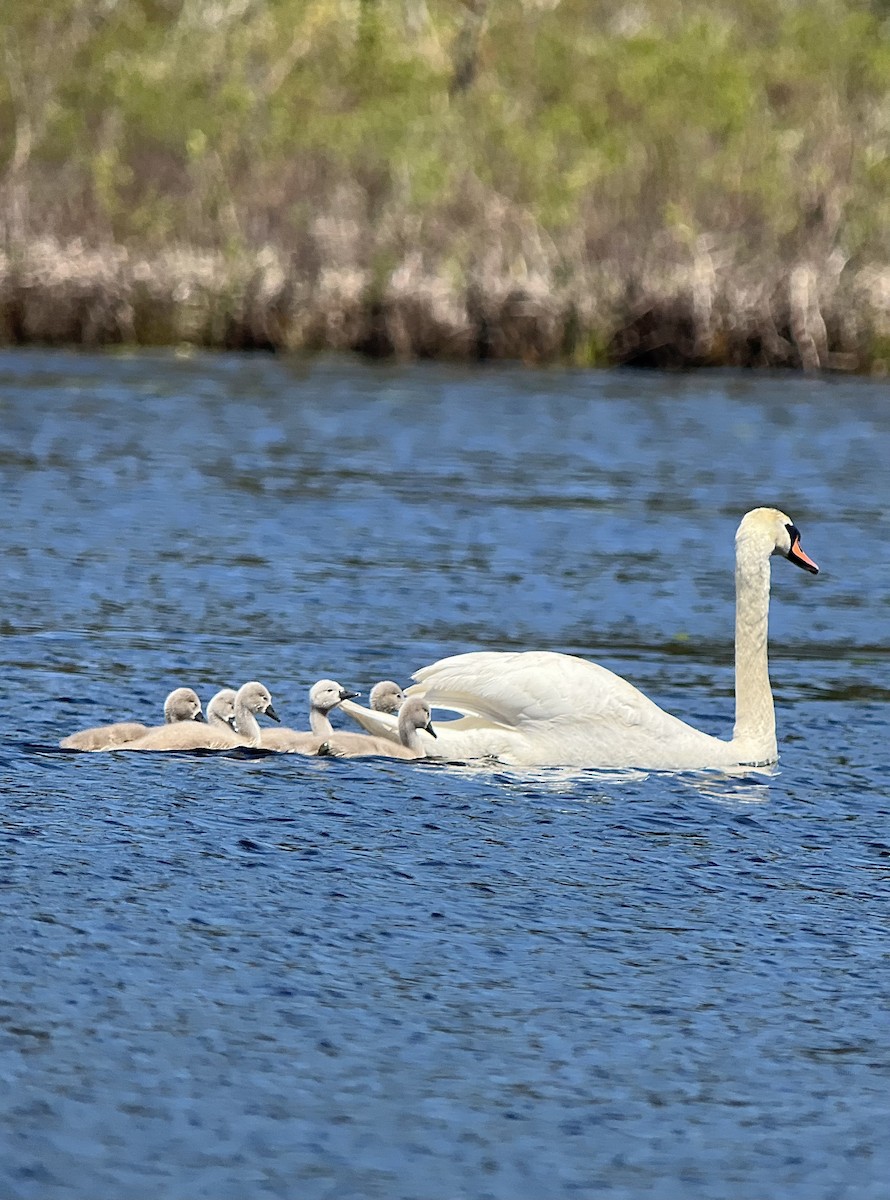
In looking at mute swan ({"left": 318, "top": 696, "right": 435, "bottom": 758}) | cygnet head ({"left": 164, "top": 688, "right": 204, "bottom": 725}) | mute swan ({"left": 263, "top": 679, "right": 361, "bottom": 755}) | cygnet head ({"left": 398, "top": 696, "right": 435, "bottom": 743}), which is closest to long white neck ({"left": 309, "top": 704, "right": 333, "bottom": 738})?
mute swan ({"left": 263, "top": 679, "right": 361, "bottom": 755})

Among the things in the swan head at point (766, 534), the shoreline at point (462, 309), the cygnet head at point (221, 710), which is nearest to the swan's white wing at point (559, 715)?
the cygnet head at point (221, 710)

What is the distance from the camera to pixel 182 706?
34.9ft

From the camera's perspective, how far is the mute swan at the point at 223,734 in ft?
33.6

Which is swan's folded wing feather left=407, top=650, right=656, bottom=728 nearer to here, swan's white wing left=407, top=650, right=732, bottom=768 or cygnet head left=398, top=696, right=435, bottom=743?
swan's white wing left=407, top=650, right=732, bottom=768

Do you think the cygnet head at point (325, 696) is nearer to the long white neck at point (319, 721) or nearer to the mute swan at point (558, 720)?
the long white neck at point (319, 721)

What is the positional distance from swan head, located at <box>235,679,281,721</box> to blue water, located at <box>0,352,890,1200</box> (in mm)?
386

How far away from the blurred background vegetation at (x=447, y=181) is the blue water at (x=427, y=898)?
665 inches

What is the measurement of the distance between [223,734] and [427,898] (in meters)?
2.38

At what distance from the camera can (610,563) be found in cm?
1717

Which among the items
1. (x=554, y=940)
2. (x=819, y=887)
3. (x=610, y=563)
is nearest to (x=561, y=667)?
(x=819, y=887)

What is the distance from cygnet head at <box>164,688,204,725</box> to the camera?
10.6 meters

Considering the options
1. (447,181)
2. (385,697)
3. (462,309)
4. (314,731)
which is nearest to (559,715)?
(385,697)

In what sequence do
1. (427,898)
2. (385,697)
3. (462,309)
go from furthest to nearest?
(462,309), (385,697), (427,898)

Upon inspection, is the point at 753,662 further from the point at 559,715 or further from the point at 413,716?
the point at 413,716
